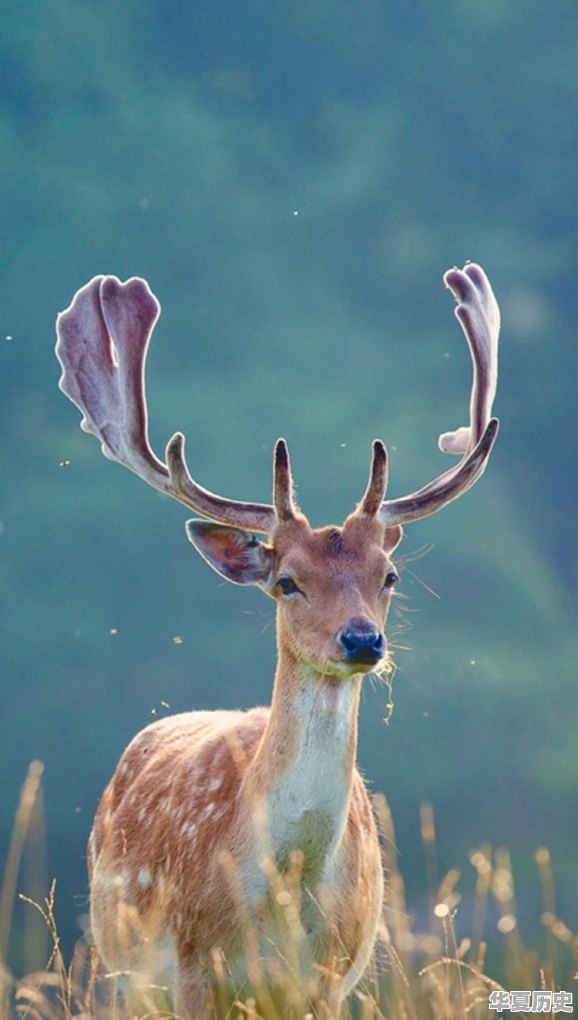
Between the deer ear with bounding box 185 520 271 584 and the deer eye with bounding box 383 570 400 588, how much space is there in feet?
1.83

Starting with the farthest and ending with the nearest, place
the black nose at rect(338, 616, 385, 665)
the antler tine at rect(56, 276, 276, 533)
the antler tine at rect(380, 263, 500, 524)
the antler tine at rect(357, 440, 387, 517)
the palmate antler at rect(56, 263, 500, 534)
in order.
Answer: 1. the antler tine at rect(56, 276, 276, 533)
2. the palmate antler at rect(56, 263, 500, 534)
3. the antler tine at rect(380, 263, 500, 524)
4. the antler tine at rect(357, 440, 387, 517)
5. the black nose at rect(338, 616, 385, 665)

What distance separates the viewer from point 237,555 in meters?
5.94

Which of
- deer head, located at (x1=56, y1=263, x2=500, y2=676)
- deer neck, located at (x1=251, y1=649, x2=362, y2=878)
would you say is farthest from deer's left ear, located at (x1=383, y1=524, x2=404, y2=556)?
deer neck, located at (x1=251, y1=649, x2=362, y2=878)

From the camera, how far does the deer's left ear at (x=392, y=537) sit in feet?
20.7

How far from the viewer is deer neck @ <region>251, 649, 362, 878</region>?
17.6 feet

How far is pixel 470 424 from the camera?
738 centimetres

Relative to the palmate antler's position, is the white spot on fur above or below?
below

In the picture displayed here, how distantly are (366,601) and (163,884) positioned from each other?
1.71 meters

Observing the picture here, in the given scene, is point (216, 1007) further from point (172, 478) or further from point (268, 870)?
point (172, 478)

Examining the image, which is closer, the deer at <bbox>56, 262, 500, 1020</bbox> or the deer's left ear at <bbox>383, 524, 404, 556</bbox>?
the deer at <bbox>56, 262, 500, 1020</bbox>

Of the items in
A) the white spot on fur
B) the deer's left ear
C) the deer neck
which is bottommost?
the white spot on fur

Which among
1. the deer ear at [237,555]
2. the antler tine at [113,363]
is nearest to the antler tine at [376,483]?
the deer ear at [237,555]

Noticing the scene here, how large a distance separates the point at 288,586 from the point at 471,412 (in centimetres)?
212

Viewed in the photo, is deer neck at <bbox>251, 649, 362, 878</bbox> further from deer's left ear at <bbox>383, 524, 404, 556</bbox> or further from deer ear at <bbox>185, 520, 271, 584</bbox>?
deer's left ear at <bbox>383, 524, 404, 556</bbox>
